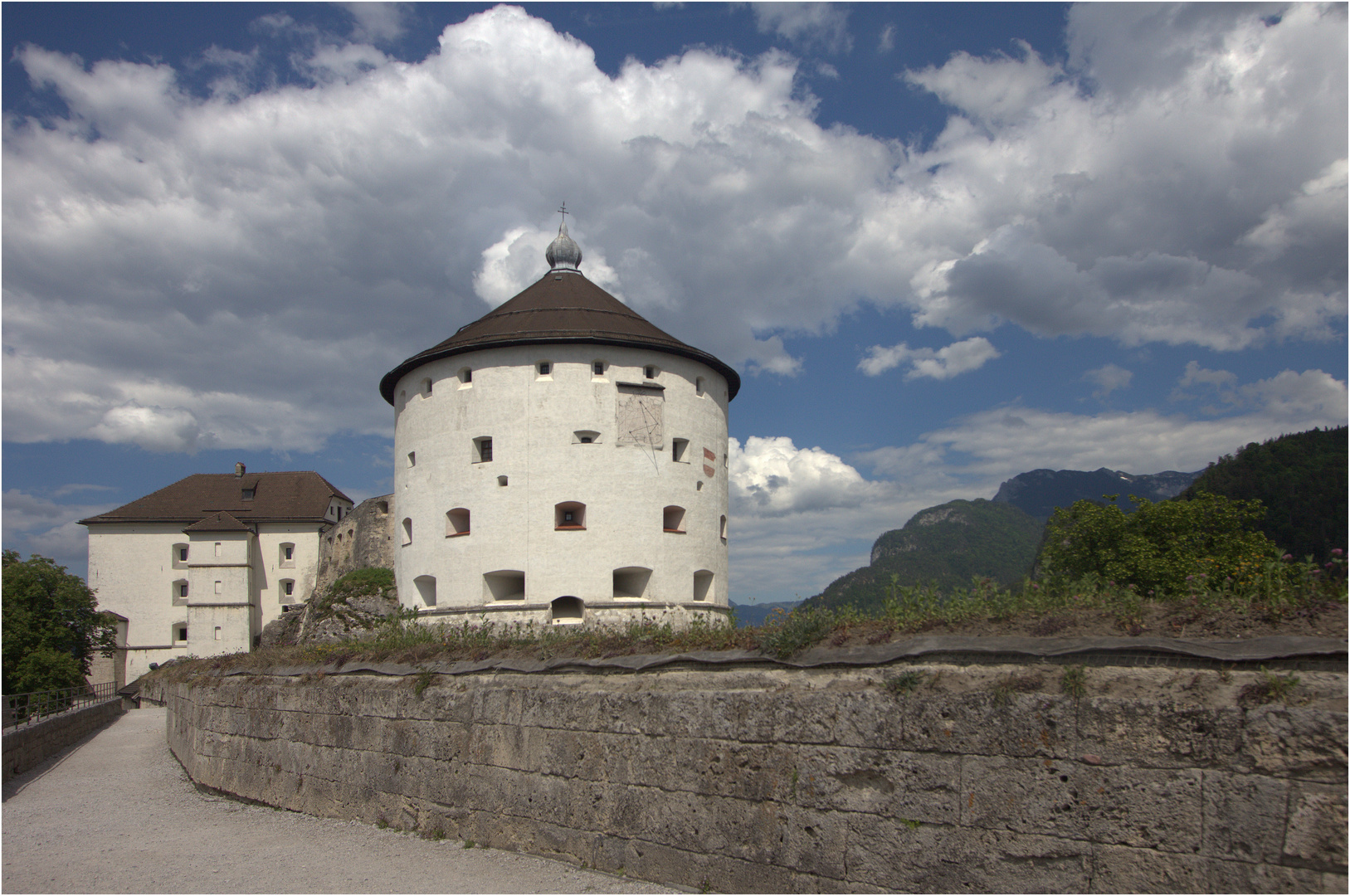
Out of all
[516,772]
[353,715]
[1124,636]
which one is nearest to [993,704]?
[1124,636]

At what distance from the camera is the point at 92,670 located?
145ft

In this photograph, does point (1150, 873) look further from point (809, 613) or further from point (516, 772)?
point (516, 772)

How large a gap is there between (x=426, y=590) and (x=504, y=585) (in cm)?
260

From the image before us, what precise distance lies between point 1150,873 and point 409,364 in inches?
843

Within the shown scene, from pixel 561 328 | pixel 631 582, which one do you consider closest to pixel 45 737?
pixel 631 582

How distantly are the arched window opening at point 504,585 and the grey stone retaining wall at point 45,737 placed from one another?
9804 mm

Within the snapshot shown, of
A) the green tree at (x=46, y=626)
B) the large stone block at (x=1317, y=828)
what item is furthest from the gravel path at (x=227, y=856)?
the green tree at (x=46, y=626)

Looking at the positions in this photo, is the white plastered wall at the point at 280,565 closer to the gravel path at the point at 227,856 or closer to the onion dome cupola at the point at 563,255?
the onion dome cupola at the point at 563,255

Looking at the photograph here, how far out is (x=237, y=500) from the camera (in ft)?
159

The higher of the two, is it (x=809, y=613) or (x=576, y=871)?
→ (x=809, y=613)

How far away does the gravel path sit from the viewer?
27.8ft

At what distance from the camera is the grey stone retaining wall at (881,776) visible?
212 inches

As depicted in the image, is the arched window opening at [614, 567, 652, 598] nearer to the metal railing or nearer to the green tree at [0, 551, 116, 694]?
the metal railing

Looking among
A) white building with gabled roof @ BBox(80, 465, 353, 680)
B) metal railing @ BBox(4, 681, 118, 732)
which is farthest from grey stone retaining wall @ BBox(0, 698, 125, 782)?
white building with gabled roof @ BBox(80, 465, 353, 680)
